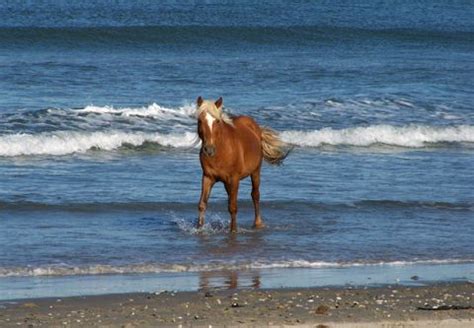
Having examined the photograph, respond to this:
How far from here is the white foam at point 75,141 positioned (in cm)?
1744

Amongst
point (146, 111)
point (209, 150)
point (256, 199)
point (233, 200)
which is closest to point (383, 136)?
point (146, 111)

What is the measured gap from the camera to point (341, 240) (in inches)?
484

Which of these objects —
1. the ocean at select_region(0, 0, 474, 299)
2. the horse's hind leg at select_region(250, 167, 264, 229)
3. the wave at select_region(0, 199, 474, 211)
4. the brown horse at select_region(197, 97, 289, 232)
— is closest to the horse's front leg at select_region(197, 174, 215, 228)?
the brown horse at select_region(197, 97, 289, 232)

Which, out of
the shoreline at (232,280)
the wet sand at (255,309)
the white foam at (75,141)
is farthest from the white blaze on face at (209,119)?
the white foam at (75,141)

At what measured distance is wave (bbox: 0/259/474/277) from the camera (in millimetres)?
10508

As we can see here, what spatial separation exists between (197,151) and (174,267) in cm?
700

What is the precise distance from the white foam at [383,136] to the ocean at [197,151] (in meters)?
0.05

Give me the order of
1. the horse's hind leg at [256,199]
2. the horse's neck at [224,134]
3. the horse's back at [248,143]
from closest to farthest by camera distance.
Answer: the horse's neck at [224,134]
the horse's back at [248,143]
the horse's hind leg at [256,199]

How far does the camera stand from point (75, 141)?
59.3 feet

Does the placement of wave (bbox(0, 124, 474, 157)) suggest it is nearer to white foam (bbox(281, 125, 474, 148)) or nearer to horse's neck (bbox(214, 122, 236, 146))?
white foam (bbox(281, 125, 474, 148))

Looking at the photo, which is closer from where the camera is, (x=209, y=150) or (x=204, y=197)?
(x=209, y=150)

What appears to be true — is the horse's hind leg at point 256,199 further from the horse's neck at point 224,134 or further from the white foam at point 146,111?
the white foam at point 146,111

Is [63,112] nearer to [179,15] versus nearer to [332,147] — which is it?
[332,147]

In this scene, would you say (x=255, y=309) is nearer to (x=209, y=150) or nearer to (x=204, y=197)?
(x=209, y=150)
